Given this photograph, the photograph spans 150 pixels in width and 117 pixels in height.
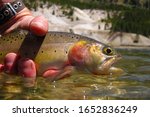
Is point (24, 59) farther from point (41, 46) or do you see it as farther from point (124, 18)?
point (124, 18)

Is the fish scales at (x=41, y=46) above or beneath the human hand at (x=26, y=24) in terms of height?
beneath

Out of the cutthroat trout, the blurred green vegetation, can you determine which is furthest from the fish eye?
the blurred green vegetation

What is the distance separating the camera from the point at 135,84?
410 cm

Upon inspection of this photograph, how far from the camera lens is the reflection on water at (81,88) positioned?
347 centimetres

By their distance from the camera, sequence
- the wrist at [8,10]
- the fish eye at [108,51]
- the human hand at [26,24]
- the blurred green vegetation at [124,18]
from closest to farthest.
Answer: the human hand at [26,24] → the fish eye at [108,51] → the wrist at [8,10] → the blurred green vegetation at [124,18]

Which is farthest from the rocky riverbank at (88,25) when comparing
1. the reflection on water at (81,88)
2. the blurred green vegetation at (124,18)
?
the reflection on water at (81,88)

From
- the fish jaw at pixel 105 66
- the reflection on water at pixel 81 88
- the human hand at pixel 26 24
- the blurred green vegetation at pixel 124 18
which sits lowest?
the blurred green vegetation at pixel 124 18

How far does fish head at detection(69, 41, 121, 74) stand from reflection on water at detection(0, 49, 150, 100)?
0.19 meters

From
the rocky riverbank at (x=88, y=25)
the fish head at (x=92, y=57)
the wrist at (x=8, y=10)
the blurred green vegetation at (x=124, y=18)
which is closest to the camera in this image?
the fish head at (x=92, y=57)

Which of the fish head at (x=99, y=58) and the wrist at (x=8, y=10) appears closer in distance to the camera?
the fish head at (x=99, y=58)

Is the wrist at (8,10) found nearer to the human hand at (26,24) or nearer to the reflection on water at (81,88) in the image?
the human hand at (26,24)

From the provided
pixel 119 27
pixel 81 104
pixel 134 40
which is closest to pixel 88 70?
pixel 81 104

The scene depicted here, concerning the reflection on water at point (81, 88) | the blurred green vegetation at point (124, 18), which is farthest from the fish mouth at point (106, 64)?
the blurred green vegetation at point (124, 18)

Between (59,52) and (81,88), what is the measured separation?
0.41m
